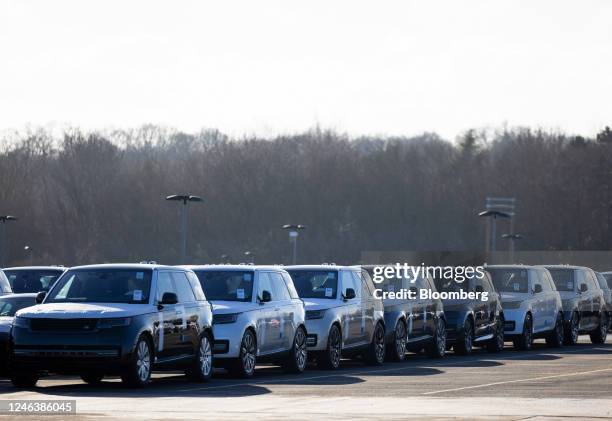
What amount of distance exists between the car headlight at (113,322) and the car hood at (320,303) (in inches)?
259

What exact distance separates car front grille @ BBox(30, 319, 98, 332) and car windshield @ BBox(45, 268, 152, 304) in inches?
34.1

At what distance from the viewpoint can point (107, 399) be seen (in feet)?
65.3

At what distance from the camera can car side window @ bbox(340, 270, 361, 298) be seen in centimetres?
2881

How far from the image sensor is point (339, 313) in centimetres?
2816

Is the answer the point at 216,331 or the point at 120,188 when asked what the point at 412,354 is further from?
the point at 120,188

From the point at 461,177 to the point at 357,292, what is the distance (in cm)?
12139

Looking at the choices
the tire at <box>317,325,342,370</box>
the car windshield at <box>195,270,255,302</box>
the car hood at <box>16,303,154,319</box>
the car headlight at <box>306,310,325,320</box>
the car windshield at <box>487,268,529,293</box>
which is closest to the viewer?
the car hood at <box>16,303,154,319</box>

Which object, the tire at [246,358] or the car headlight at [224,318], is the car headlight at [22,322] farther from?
the tire at [246,358]

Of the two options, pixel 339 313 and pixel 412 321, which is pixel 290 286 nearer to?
pixel 339 313

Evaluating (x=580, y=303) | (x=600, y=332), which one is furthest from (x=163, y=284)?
(x=600, y=332)

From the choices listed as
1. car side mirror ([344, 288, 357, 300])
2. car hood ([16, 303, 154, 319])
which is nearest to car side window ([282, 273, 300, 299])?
car side mirror ([344, 288, 357, 300])

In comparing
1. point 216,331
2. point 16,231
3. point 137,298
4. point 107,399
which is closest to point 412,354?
point 216,331

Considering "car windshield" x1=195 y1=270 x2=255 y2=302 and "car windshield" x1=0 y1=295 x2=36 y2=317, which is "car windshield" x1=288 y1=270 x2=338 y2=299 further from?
"car windshield" x1=0 y1=295 x2=36 y2=317

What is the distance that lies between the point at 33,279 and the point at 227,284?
7.66 meters
